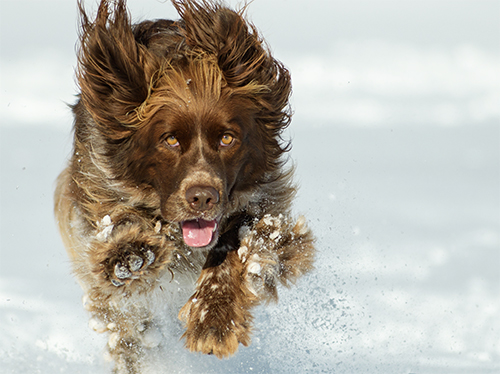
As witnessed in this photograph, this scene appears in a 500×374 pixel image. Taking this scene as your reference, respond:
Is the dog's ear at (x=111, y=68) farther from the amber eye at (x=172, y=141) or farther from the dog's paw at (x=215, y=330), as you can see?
the dog's paw at (x=215, y=330)

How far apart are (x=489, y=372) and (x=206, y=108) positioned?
314cm

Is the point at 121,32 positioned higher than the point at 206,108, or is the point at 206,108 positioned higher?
the point at 121,32

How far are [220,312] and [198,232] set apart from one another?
53cm

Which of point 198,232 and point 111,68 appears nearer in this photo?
point 198,232

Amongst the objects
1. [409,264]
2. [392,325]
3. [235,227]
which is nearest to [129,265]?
[235,227]

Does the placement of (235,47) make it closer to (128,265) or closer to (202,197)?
(202,197)

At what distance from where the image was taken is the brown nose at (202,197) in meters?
3.78

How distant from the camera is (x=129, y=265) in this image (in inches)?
158

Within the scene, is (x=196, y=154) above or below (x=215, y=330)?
above

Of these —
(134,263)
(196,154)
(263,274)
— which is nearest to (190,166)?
(196,154)

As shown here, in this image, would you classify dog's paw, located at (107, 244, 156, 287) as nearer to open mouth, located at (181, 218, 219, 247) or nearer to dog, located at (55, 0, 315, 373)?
dog, located at (55, 0, 315, 373)

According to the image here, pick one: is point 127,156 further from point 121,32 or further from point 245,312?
point 245,312

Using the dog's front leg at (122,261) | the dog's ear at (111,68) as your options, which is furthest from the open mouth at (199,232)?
the dog's ear at (111,68)

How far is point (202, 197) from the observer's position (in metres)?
3.79
